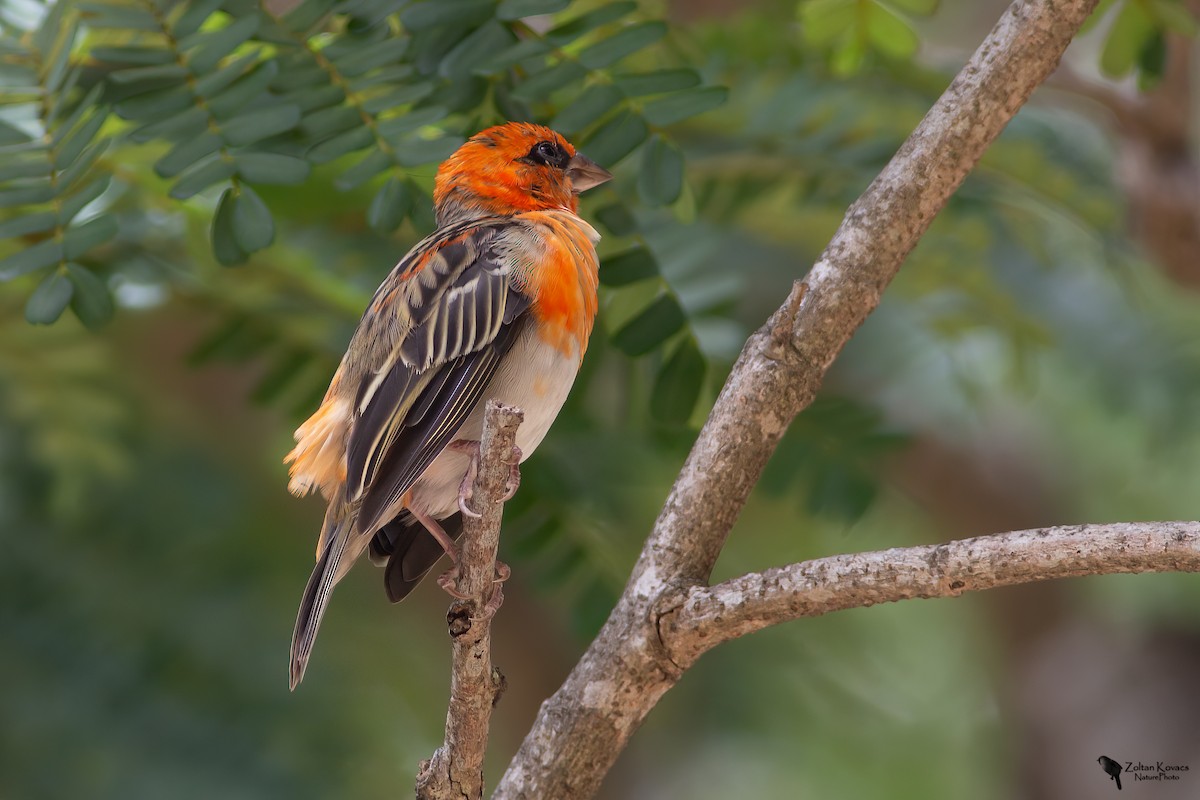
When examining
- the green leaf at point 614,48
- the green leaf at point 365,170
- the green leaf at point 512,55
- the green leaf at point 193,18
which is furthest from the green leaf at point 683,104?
the green leaf at point 193,18

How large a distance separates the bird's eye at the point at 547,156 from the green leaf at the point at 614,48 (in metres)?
0.44

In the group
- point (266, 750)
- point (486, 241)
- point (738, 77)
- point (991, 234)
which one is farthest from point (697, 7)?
point (266, 750)

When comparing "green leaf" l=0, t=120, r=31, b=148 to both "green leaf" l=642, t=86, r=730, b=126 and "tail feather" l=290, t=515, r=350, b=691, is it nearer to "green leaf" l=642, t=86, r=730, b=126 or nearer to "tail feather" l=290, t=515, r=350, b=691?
"tail feather" l=290, t=515, r=350, b=691

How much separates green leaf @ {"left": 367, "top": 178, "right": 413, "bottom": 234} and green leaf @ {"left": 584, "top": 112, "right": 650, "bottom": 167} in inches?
18.5

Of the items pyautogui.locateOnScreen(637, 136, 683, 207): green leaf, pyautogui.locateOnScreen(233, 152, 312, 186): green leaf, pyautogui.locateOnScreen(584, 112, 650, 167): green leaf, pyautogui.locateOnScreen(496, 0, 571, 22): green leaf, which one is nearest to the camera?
pyautogui.locateOnScreen(233, 152, 312, 186): green leaf

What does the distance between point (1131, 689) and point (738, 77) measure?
4.16 m

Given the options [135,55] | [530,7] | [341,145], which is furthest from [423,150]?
[135,55]

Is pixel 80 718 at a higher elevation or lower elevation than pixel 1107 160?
lower

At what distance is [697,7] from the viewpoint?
6.26 m

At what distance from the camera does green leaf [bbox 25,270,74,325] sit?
8.61 ft

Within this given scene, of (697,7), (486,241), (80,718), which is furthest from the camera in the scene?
(697,7)

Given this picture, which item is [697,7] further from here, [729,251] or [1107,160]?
[1107,160]

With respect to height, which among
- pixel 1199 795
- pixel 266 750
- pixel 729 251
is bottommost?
pixel 1199 795

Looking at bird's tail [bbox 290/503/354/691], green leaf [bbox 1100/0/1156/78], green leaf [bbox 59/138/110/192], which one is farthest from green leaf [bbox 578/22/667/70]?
green leaf [bbox 1100/0/1156/78]
